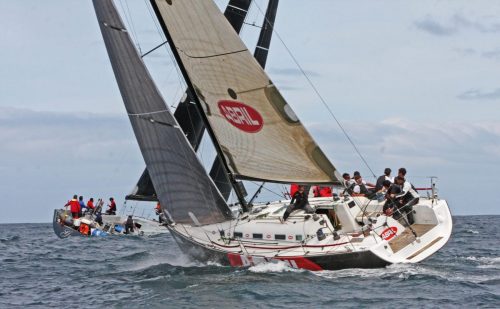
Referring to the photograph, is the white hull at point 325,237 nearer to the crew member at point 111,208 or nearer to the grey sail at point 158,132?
the grey sail at point 158,132

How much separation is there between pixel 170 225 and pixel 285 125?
3855 millimetres

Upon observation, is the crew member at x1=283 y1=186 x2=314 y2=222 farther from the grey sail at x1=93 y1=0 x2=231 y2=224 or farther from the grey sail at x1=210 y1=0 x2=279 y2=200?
the grey sail at x1=210 y1=0 x2=279 y2=200

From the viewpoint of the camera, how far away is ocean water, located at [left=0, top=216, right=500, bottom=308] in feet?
46.1

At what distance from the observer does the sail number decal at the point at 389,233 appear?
57.0ft

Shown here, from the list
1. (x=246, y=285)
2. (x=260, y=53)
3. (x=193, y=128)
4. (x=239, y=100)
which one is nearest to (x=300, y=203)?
(x=239, y=100)

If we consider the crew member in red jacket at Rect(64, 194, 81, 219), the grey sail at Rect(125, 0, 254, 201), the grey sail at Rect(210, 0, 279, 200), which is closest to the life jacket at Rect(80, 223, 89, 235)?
the crew member in red jacket at Rect(64, 194, 81, 219)

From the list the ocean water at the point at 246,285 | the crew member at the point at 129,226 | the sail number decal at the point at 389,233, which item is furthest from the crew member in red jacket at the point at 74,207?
the sail number decal at the point at 389,233

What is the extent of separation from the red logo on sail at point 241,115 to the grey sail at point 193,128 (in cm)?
796

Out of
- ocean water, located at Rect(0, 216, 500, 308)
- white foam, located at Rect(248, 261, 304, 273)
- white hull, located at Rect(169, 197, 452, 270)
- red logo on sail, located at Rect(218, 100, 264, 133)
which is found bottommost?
ocean water, located at Rect(0, 216, 500, 308)

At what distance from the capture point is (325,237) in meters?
17.0

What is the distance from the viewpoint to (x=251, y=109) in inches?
715

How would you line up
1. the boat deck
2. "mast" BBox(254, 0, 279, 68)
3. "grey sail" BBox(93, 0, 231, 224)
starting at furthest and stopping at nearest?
"mast" BBox(254, 0, 279, 68) < "grey sail" BBox(93, 0, 231, 224) < the boat deck

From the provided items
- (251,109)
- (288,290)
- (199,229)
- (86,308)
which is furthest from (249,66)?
(86,308)

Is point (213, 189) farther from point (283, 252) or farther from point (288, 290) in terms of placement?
point (288, 290)
